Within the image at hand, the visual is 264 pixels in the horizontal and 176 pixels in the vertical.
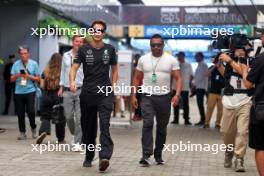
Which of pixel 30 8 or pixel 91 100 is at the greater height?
pixel 30 8

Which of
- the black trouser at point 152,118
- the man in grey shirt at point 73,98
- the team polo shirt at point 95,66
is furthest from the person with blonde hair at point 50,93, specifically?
the team polo shirt at point 95,66

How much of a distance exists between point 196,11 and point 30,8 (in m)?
4.85

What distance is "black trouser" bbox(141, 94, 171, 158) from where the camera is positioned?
30.6ft

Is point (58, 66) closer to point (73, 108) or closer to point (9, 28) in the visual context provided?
point (73, 108)

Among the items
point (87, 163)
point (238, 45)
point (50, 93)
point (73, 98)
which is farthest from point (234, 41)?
point (50, 93)

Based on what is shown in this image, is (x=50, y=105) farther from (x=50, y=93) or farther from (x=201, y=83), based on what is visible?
(x=201, y=83)

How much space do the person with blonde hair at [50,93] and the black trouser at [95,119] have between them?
2426 mm

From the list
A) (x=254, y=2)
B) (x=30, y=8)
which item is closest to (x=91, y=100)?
(x=254, y=2)

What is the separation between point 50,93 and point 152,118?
2.98 meters

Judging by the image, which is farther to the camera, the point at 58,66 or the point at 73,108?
the point at 58,66

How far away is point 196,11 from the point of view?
1784 centimetres

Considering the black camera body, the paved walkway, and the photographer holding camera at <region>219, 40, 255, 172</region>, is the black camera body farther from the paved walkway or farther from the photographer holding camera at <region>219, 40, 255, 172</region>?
the paved walkway

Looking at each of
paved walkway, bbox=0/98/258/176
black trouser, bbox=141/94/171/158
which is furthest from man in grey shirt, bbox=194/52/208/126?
black trouser, bbox=141/94/171/158

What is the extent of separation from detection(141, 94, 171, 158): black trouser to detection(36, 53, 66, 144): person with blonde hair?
255 centimetres
